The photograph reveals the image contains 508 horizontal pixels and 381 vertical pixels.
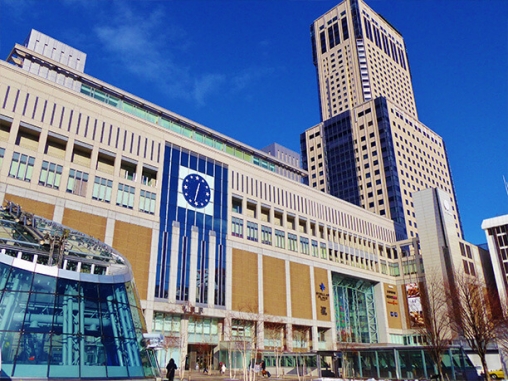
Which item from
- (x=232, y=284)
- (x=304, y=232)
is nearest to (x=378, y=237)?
(x=304, y=232)

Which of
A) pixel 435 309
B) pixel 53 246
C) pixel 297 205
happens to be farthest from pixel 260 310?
pixel 53 246

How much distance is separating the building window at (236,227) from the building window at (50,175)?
87.9ft

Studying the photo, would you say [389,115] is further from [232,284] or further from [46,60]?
[46,60]

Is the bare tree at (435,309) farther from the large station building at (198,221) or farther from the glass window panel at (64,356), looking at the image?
the glass window panel at (64,356)

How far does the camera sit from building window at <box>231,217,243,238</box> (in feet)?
218

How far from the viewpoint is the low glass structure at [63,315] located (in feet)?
65.1

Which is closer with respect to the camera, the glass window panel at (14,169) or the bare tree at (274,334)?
the glass window panel at (14,169)

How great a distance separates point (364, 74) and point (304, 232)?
9389 centimetres

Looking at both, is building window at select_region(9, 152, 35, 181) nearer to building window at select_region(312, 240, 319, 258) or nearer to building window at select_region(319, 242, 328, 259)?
building window at select_region(312, 240, 319, 258)

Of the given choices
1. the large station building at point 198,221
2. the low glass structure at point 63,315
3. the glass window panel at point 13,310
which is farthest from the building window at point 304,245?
the glass window panel at point 13,310

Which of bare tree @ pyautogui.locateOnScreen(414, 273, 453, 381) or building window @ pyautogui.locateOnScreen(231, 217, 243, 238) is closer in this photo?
bare tree @ pyautogui.locateOnScreen(414, 273, 453, 381)

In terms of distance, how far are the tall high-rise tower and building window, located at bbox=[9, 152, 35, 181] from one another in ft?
276

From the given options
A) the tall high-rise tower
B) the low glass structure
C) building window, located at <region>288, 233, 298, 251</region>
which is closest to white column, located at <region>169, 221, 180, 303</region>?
building window, located at <region>288, 233, 298, 251</region>

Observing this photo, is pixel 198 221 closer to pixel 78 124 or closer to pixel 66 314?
pixel 78 124
